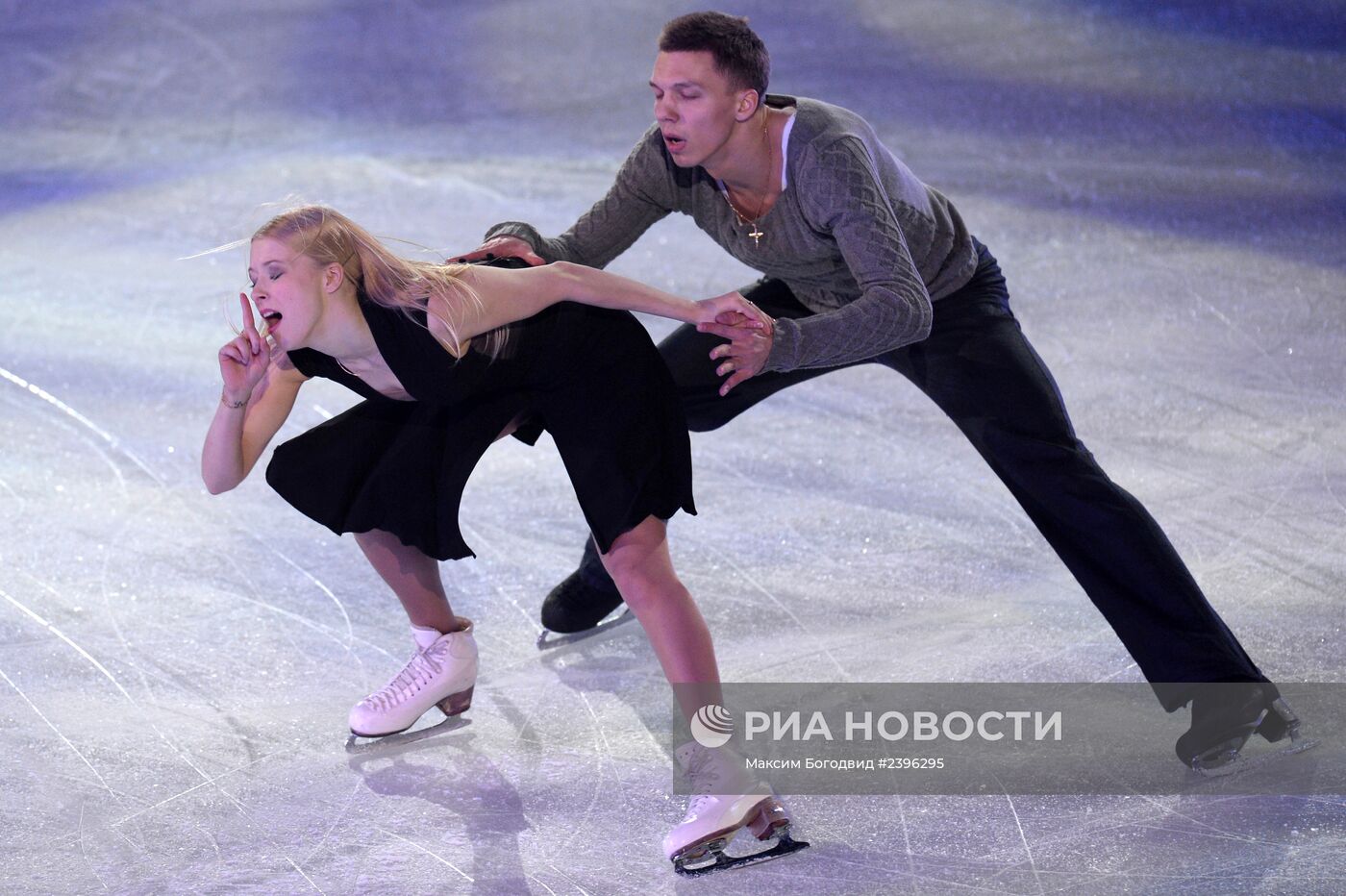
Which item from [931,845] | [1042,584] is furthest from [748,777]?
[1042,584]

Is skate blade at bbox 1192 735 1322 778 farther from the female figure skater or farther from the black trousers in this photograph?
the female figure skater

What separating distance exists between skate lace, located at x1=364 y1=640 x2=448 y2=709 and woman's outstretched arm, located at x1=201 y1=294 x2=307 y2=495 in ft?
1.64

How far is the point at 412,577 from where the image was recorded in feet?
8.69

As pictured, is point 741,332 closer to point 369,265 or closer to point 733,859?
point 369,265

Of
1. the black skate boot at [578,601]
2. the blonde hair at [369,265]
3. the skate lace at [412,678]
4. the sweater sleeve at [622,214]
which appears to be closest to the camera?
the blonde hair at [369,265]

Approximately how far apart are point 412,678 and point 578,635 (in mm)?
522

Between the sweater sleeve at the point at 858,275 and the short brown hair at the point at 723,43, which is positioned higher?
the short brown hair at the point at 723,43

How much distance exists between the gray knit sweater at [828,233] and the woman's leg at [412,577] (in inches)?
25.3

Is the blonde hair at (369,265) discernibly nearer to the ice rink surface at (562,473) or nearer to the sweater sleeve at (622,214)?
the sweater sleeve at (622,214)

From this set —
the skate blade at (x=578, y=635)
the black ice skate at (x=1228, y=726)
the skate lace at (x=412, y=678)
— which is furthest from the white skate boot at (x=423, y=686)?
the black ice skate at (x=1228, y=726)

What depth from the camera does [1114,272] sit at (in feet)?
16.7

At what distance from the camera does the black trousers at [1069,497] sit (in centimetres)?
245

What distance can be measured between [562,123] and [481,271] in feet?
14.7

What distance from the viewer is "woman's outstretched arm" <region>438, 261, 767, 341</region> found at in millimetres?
2365
